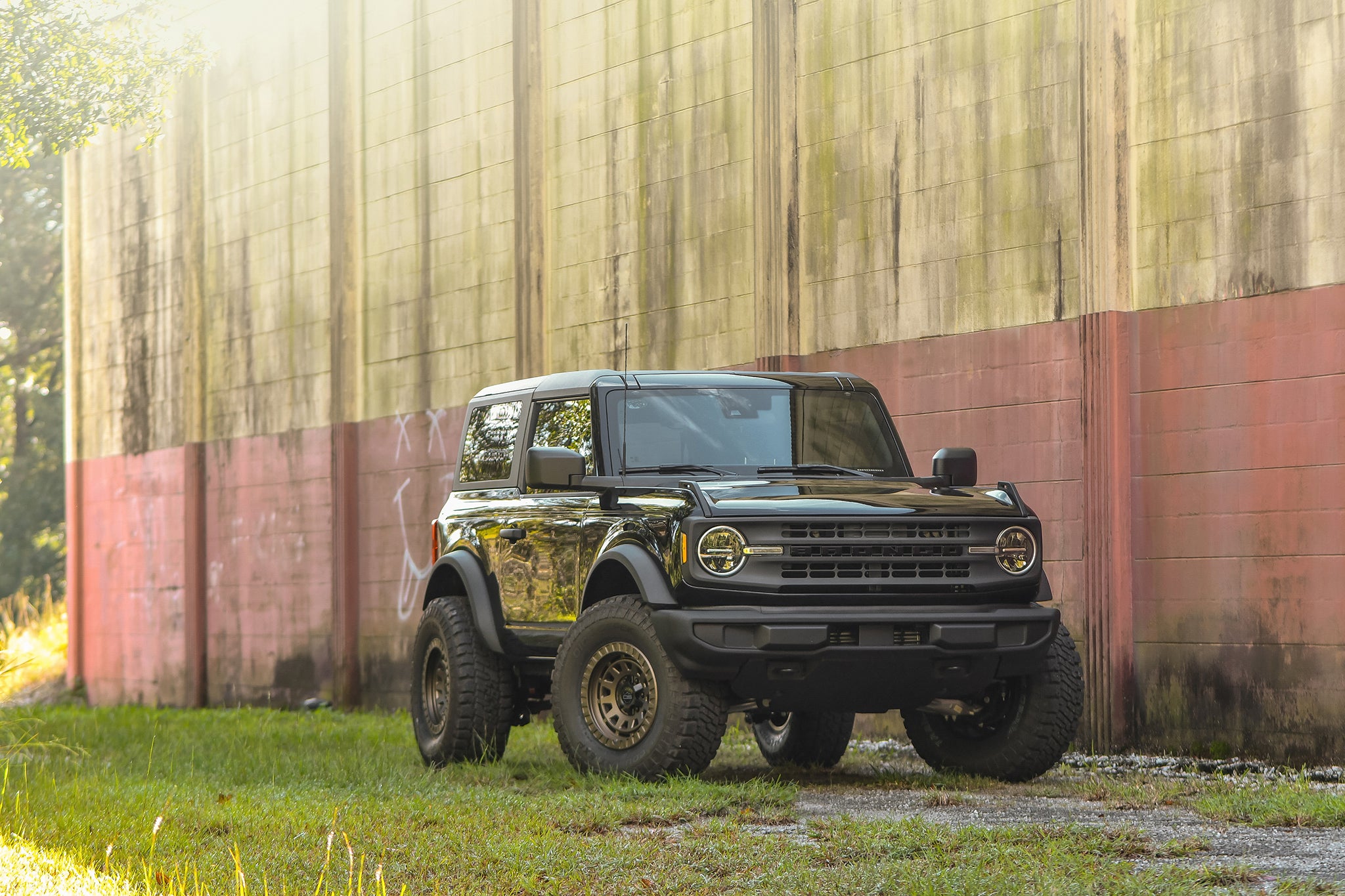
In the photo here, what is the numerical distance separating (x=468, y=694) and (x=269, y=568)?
11.5 metres

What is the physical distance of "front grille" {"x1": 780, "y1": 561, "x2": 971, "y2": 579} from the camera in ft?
29.2

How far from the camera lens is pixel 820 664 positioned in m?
8.80

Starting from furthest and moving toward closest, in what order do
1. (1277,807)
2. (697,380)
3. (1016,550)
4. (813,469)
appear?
1. (697,380)
2. (813,469)
3. (1016,550)
4. (1277,807)

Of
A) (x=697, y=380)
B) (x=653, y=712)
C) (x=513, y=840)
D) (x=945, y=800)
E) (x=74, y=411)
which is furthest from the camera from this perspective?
(x=74, y=411)

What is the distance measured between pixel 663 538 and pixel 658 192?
7689mm

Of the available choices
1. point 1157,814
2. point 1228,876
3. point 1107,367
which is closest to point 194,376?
point 1107,367

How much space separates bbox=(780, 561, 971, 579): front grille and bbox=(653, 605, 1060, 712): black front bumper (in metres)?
0.17

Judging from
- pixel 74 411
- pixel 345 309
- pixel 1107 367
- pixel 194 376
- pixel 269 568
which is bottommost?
pixel 269 568

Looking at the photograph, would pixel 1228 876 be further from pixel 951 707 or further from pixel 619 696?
pixel 619 696

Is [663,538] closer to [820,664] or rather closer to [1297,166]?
[820,664]

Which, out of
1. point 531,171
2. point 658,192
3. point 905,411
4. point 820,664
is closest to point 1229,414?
point 905,411

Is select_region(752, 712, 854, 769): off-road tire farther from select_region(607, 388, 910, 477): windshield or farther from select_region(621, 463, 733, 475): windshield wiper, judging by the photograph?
select_region(621, 463, 733, 475): windshield wiper

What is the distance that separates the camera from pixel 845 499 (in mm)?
9047

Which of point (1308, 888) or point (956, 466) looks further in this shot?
point (956, 466)
